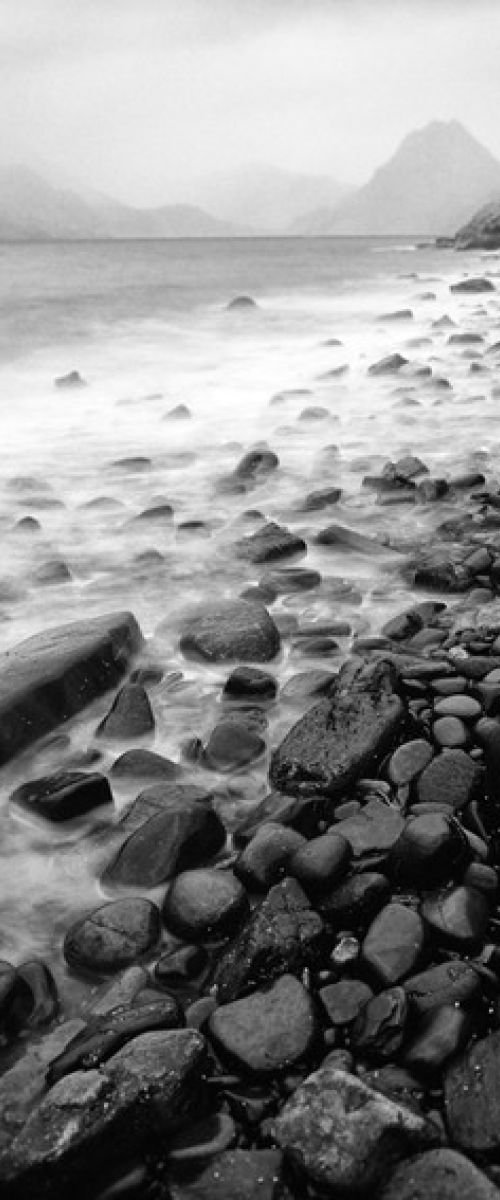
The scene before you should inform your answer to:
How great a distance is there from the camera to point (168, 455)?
23.5ft

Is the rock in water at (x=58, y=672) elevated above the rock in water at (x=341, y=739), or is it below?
below

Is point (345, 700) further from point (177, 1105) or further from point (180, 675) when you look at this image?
point (177, 1105)

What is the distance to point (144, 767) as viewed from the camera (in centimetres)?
288

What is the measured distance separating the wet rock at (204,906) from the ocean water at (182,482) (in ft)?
0.89

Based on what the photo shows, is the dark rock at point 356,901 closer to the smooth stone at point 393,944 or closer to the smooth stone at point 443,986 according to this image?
the smooth stone at point 393,944

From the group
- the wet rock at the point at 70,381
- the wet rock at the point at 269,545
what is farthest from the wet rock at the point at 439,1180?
the wet rock at the point at 70,381

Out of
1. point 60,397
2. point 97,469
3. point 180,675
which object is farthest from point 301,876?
→ point 60,397

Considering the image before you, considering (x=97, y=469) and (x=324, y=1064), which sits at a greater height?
(x=324, y=1064)

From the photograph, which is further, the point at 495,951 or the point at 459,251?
the point at 459,251

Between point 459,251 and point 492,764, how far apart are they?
7273 centimetres

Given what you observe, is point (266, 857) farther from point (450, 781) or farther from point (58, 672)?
point (58, 672)

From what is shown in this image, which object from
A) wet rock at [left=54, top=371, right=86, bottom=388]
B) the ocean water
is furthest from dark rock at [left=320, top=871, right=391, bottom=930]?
wet rock at [left=54, top=371, right=86, bottom=388]

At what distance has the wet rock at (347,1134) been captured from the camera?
157 centimetres

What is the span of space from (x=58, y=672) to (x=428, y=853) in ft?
5.27
